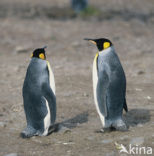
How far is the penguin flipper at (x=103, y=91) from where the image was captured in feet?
15.3

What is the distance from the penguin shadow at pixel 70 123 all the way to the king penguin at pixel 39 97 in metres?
0.13

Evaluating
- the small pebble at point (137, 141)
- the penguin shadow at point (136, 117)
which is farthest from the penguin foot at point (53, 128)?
the small pebble at point (137, 141)

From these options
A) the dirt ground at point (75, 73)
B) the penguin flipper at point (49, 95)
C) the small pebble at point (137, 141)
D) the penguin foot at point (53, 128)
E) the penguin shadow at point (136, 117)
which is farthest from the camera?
the penguin shadow at point (136, 117)

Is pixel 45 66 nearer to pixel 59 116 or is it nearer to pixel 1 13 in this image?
pixel 59 116

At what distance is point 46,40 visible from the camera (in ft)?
36.0

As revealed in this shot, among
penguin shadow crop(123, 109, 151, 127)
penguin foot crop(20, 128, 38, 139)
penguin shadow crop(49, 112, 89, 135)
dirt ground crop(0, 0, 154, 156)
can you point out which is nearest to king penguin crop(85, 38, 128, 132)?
dirt ground crop(0, 0, 154, 156)

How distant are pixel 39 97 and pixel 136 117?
4.53 feet

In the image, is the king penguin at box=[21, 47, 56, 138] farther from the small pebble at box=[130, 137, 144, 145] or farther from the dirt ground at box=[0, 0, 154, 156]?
the small pebble at box=[130, 137, 144, 145]

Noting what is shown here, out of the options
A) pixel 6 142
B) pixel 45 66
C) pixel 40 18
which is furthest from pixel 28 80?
pixel 40 18

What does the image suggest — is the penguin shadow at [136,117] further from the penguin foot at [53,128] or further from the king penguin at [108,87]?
the penguin foot at [53,128]

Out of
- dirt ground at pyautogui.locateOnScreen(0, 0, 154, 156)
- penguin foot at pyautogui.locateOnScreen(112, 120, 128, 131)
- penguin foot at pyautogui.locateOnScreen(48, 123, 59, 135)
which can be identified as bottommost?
dirt ground at pyautogui.locateOnScreen(0, 0, 154, 156)

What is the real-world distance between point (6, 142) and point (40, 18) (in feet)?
31.9

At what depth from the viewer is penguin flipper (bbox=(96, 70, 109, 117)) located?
4.66 m

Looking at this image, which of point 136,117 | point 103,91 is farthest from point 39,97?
point 136,117
